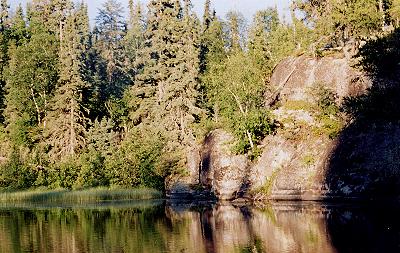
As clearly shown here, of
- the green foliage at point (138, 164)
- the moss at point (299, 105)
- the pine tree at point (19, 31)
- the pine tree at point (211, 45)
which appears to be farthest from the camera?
the pine tree at point (19, 31)

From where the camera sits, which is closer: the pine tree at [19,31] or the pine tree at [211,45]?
the pine tree at [211,45]

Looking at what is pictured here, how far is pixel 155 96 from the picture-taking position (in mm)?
72750

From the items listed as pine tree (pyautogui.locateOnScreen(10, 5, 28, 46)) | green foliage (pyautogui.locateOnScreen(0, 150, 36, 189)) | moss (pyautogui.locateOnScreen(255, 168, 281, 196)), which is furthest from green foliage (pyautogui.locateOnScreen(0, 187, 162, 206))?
pine tree (pyautogui.locateOnScreen(10, 5, 28, 46))

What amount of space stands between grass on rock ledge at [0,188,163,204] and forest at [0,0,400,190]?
88.5 inches

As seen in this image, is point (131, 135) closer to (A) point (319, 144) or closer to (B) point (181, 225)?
(A) point (319, 144)

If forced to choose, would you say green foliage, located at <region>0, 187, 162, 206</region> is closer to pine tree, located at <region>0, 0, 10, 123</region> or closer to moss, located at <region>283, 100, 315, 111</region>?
moss, located at <region>283, 100, 315, 111</region>

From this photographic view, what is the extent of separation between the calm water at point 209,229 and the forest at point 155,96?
12767 millimetres

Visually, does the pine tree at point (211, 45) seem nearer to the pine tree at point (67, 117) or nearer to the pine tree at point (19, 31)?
the pine tree at point (67, 117)

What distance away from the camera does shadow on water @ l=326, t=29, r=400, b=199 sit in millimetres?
40031

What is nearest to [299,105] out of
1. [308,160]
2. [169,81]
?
[308,160]

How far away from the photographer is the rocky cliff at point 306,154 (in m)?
40.9

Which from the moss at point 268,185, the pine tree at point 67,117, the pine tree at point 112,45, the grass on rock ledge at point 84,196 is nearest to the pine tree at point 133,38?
the pine tree at point 112,45

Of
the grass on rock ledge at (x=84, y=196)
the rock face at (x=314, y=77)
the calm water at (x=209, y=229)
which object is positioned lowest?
the calm water at (x=209, y=229)

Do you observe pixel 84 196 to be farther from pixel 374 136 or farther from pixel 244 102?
pixel 374 136
